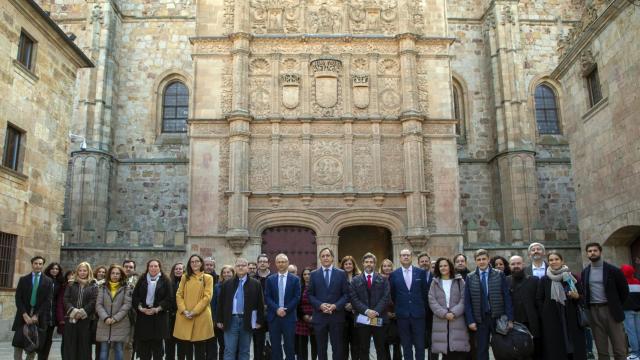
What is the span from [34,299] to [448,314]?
21.4 ft

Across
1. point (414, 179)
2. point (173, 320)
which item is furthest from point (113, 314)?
point (414, 179)

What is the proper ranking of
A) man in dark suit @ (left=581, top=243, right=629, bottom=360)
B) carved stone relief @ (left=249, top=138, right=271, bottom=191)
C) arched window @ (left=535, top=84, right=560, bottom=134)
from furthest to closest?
arched window @ (left=535, top=84, right=560, bottom=134) → carved stone relief @ (left=249, top=138, right=271, bottom=191) → man in dark suit @ (left=581, top=243, right=629, bottom=360)

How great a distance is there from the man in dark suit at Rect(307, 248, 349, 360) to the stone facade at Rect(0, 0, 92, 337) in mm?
9584

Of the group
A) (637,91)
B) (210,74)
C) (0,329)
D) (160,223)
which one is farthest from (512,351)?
(160,223)

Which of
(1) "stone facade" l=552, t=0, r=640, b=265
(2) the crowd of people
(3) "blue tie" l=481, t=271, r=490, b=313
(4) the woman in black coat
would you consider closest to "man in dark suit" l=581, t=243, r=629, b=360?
(2) the crowd of people

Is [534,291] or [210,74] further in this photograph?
[210,74]

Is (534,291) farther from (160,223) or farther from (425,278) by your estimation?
(160,223)

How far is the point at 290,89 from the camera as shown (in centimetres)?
2094

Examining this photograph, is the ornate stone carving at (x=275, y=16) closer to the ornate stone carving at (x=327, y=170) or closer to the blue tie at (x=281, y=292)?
the ornate stone carving at (x=327, y=170)

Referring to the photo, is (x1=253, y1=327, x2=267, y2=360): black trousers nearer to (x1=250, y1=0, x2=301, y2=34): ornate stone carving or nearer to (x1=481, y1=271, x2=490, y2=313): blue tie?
(x1=481, y1=271, x2=490, y2=313): blue tie

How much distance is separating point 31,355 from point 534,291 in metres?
7.87

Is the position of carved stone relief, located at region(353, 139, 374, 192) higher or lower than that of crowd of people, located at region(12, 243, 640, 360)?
higher

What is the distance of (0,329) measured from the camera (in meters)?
14.4

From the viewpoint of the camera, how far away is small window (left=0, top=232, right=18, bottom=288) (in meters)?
14.7
